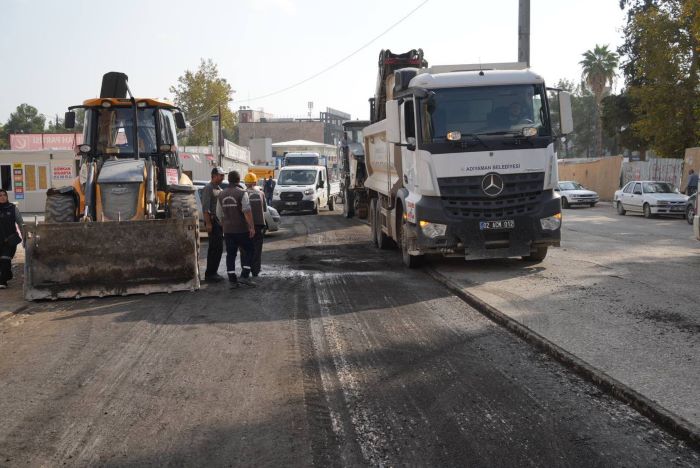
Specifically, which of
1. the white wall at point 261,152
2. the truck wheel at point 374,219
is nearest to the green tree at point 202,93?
the white wall at point 261,152

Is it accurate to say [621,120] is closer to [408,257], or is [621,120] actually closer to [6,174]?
[6,174]

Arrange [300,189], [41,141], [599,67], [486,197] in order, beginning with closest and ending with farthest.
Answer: [486,197]
[300,189]
[41,141]
[599,67]

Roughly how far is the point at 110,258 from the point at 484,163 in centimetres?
618

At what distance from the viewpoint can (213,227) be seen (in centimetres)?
1282

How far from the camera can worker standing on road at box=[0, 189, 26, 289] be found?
12.6 meters

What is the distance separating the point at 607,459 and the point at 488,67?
397 inches

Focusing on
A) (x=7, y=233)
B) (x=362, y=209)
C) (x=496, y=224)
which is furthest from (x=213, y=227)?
(x=362, y=209)

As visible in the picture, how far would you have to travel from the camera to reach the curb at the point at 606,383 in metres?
5.07

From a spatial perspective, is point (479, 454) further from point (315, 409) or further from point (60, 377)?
point (60, 377)

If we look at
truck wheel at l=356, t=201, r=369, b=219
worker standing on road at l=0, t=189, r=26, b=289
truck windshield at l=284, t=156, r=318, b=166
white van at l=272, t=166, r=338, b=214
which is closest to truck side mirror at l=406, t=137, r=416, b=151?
worker standing on road at l=0, t=189, r=26, b=289

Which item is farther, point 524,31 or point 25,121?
point 25,121

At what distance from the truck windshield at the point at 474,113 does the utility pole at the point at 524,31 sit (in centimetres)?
1132

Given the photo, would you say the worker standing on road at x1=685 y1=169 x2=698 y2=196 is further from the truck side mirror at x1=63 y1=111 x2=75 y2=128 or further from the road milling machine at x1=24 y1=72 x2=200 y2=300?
the truck side mirror at x1=63 y1=111 x2=75 y2=128

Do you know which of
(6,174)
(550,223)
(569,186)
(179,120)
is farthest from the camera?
(569,186)
